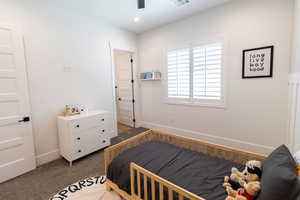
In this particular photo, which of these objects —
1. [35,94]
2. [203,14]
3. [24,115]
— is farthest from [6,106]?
[203,14]

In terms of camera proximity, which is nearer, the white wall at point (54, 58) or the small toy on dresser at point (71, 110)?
the white wall at point (54, 58)

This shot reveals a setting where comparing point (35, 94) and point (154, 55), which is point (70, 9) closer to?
point (35, 94)

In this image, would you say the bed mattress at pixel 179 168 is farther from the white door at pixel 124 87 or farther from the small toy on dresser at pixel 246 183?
the white door at pixel 124 87

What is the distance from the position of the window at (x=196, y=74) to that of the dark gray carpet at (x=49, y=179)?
7.85 ft

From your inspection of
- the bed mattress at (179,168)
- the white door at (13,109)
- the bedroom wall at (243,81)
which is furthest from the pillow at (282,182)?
the white door at (13,109)

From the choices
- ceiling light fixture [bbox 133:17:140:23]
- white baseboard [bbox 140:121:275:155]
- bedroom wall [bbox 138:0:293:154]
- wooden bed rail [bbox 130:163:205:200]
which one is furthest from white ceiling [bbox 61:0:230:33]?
wooden bed rail [bbox 130:163:205:200]

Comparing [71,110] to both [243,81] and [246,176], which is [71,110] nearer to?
[246,176]

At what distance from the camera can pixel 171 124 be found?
4.02 metres

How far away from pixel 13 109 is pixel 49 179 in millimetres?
1233

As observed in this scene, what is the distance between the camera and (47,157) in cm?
278

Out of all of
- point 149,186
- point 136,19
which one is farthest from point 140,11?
point 149,186

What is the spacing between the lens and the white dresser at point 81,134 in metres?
2.63

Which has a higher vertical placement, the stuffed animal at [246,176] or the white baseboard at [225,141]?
the stuffed animal at [246,176]

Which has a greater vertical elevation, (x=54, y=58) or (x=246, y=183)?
(x=54, y=58)
